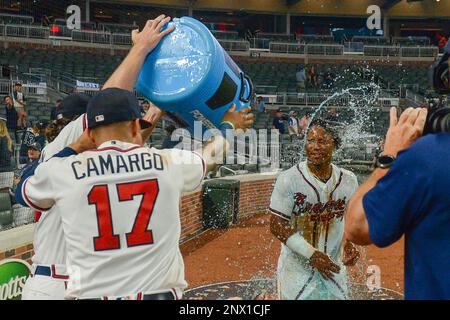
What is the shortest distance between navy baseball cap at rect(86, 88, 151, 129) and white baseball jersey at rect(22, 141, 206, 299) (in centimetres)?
10

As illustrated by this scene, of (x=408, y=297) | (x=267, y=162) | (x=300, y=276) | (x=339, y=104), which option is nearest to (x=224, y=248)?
(x=300, y=276)

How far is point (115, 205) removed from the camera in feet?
7.04

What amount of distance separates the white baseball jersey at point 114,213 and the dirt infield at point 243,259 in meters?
4.58

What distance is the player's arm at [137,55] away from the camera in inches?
99.6

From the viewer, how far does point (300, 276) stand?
3.71m

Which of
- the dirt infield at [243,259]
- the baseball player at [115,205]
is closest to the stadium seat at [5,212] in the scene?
the dirt infield at [243,259]

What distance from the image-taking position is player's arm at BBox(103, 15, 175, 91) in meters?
2.53

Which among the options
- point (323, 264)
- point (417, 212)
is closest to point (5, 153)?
point (323, 264)

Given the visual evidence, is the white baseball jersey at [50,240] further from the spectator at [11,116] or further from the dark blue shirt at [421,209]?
the spectator at [11,116]

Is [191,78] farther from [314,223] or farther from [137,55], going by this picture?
[314,223]

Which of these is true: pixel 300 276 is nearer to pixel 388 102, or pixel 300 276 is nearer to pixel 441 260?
pixel 441 260

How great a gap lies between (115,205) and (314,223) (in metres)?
2.02

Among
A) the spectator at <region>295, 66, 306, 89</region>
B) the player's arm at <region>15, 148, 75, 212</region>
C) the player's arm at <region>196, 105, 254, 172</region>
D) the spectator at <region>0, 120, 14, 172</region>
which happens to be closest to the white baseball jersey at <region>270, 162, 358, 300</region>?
the player's arm at <region>196, 105, 254, 172</region>
